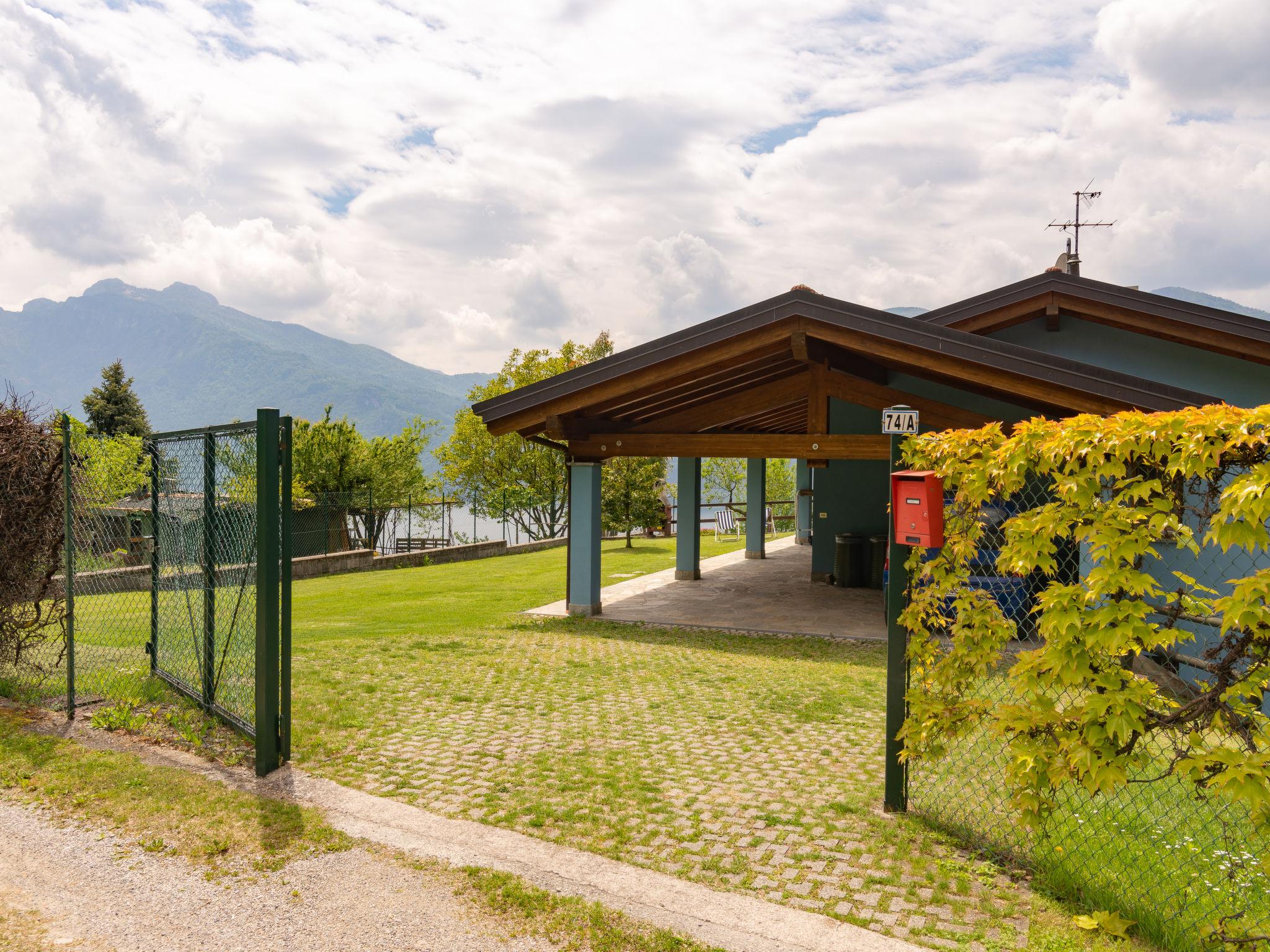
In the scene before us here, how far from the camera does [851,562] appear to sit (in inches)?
597

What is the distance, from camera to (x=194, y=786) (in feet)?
16.0

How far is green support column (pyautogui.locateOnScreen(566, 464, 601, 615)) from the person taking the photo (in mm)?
11953

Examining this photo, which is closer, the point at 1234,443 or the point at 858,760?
the point at 1234,443

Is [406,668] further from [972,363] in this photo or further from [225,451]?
[972,363]

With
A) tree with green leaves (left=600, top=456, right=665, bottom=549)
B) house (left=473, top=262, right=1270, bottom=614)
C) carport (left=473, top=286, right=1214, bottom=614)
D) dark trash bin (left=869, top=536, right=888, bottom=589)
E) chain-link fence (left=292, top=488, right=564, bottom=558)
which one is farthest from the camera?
tree with green leaves (left=600, top=456, right=665, bottom=549)

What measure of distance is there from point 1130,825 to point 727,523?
2661 centimetres

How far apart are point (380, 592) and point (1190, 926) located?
13.9m

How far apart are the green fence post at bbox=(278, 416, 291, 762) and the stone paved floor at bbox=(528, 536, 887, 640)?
670cm

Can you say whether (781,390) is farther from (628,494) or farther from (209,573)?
(628,494)

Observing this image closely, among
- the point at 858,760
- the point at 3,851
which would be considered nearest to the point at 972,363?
the point at 858,760

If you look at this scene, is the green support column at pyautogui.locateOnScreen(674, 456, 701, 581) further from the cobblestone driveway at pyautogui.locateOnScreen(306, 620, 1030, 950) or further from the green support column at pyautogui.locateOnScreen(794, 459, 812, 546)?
the green support column at pyautogui.locateOnScreen(794, 459, 812, 546)

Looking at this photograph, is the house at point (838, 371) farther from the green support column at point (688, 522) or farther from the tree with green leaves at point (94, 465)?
the tree with green leaves at point (94, 465)

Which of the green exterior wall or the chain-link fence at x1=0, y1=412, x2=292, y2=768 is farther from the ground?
the green exterior wall

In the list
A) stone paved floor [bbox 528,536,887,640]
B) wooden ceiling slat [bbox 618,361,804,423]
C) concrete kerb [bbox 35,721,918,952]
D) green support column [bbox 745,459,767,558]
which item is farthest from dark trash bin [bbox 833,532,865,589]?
concrete kerb [bbox 35,721,918,952]
